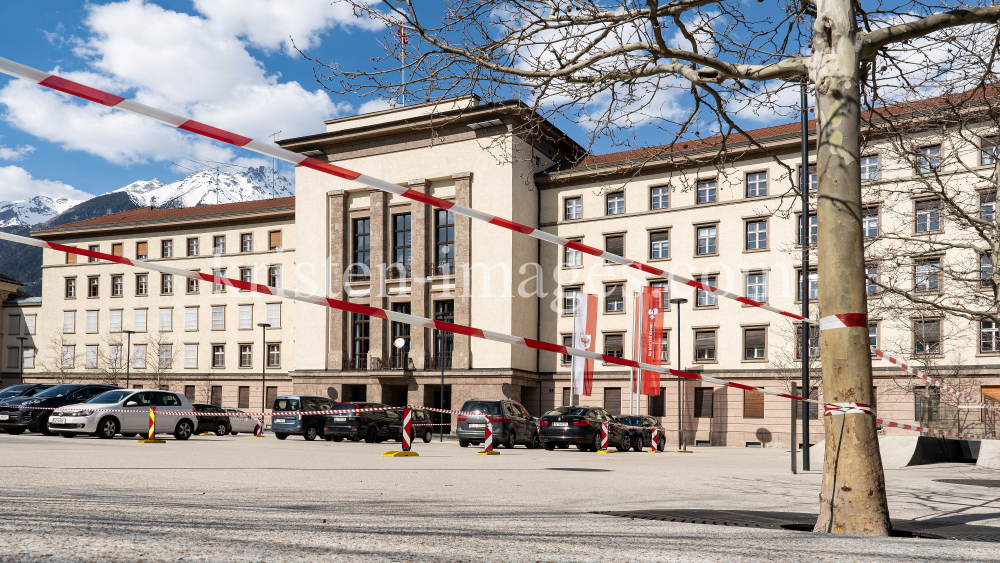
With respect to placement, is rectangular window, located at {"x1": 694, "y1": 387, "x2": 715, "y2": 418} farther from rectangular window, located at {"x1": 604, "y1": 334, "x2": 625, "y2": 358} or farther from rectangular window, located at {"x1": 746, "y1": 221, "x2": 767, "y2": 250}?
rectangular window, located at {"x1": 746, "y1": 221, "x2": 767, "y2": 250}

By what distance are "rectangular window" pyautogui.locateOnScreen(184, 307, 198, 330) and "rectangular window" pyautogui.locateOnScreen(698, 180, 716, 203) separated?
37.0m

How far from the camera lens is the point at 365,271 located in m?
50.8

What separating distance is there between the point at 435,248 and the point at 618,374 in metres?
12.7

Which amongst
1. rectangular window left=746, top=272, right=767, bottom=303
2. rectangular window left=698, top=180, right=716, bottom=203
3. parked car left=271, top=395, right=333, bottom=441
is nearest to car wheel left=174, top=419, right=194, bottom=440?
parked car left=271, top=395, right=333, bottom=441

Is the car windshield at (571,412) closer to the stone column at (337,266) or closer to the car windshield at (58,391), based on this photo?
the car windshield at (58,391)

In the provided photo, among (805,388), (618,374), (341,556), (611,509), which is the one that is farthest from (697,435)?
(341,556)

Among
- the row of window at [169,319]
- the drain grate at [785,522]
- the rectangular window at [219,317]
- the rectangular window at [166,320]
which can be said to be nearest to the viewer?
the drain grate at [785,522]

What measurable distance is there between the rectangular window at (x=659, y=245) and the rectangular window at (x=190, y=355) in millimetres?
34301

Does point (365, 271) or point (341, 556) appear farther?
point (365, 271)

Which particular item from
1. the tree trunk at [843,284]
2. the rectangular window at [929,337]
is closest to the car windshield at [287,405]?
the rectangular window at [929,337]

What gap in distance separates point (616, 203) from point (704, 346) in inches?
369

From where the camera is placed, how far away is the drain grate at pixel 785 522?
253 inches

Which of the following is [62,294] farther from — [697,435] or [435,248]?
[697,435]

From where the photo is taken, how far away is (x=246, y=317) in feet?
195
